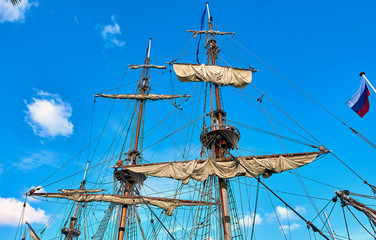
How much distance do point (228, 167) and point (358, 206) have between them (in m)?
→ 7.46

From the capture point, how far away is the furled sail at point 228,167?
15.4m

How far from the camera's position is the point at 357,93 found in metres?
11.2

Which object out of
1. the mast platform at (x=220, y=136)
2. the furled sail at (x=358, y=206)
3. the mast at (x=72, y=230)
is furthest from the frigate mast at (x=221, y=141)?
the mast at (x=72, y=230)

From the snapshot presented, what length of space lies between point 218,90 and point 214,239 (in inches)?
443

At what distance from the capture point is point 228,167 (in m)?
16.1

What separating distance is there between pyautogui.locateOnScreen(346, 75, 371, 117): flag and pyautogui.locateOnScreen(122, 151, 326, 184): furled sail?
14.9 feet

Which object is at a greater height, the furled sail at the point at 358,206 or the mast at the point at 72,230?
the mast at the point at 72,230

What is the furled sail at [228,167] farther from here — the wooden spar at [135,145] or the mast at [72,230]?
the mast at [72,230]

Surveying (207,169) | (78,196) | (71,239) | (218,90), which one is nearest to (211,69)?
(218,90)

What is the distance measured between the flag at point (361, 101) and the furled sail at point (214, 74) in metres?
10.5

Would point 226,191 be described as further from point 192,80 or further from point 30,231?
point 30,231

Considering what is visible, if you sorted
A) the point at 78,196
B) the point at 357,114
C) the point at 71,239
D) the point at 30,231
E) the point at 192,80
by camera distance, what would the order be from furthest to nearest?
1. the point at 71,239
2. the point at 30,231
3. the point at 78,196
4. the point at 192,80
5. the point at 357,114

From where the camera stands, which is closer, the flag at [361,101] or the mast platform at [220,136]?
the flag at [361,101]

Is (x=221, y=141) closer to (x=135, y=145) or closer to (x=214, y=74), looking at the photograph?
(x=214, y=74)
